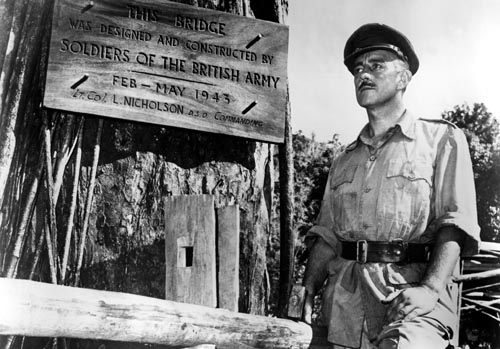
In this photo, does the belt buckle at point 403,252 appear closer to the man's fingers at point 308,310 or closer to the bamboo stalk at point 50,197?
the man's fingers at point 308,310

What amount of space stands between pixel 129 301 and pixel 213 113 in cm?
135

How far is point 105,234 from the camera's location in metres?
3.45

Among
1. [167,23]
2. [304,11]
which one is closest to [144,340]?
[167,23]

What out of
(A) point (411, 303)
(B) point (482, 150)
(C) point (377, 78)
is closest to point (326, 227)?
(A) point (411, 303)

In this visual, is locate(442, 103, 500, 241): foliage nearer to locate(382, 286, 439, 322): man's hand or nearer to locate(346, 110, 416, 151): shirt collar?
locate(346, 110, 416, 151): shirt collar

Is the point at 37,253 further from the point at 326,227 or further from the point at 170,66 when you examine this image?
the point at 326,227

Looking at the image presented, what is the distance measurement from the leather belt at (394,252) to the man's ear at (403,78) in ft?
2.67

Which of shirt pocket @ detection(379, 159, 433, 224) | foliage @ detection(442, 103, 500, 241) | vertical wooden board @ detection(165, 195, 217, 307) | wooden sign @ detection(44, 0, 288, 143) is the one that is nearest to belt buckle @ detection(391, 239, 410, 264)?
shirt pocket @ detection(379, 159, 433, 224)

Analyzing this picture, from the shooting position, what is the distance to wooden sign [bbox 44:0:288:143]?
3289 millimetres

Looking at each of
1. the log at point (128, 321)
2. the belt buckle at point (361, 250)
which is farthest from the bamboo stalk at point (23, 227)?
the belt buckle at point (361, 250)

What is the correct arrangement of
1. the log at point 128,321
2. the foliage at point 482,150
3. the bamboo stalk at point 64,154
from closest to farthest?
1. the log at point 128,321
2. the bamboo stalk at point 64,154
3. the foliage at point 482,150

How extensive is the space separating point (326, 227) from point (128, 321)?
1291 mm

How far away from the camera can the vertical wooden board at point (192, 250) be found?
3.01m

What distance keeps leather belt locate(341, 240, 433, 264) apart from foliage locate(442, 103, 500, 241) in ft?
18.7
